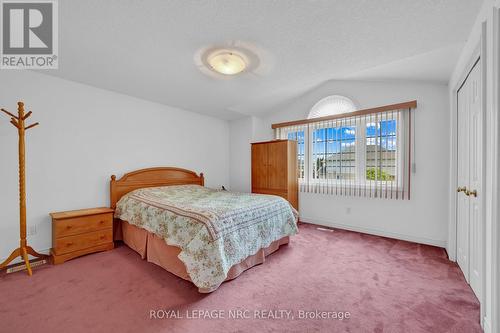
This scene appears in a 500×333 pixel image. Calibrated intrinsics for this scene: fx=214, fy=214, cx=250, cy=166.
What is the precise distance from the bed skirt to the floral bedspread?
0.13 meters

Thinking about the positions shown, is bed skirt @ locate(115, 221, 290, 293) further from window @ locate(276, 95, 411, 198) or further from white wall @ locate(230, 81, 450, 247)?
window @ locate(276, 95, 411, 198)

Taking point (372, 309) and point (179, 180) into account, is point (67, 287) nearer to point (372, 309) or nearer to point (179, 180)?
point (179, 180)

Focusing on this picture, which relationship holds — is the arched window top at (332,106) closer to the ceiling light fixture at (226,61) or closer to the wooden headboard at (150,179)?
the ceiling light fixture at (226,61)

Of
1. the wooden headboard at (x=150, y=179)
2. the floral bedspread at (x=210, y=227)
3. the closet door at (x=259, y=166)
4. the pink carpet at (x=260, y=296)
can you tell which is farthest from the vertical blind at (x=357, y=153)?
the wooden headboard at (x=150, y=179)

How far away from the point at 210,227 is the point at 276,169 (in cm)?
253

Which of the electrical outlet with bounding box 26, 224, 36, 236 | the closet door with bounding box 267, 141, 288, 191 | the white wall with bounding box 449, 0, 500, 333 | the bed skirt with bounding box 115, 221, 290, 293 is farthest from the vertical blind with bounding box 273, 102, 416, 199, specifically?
the electrical outlet with bounding box 26, 224, 36, 236

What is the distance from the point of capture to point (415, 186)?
128 inches

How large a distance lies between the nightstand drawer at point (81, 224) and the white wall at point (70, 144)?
41 centimetres

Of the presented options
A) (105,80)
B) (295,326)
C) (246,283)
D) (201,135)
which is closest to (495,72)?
(295,326)

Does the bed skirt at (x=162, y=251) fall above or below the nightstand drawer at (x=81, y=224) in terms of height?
below

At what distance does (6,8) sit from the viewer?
1.84 meters

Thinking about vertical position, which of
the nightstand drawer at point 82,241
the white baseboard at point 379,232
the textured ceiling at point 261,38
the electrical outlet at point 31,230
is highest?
the textured ceiling at point 261,38

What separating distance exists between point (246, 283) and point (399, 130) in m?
3.19

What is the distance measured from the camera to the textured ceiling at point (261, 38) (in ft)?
5.75
